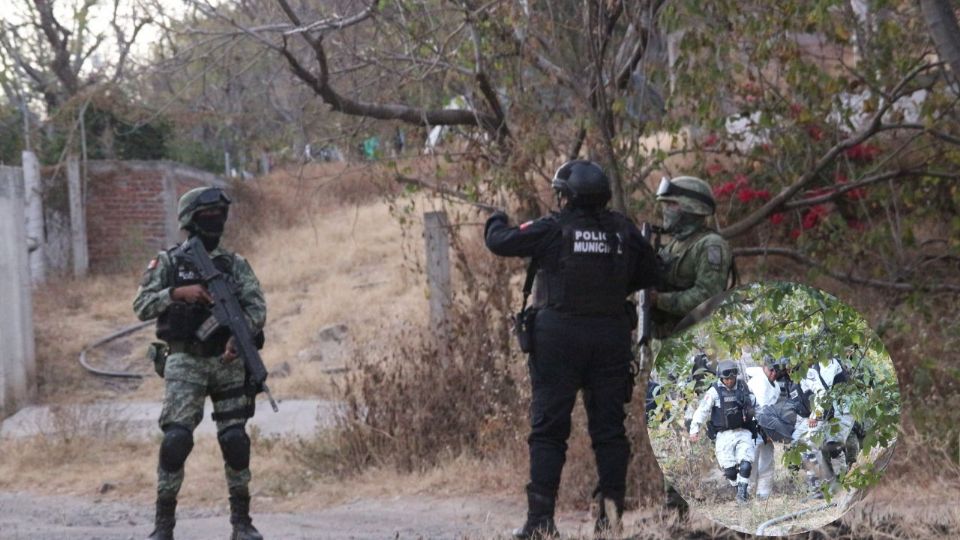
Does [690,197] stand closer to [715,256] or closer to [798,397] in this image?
[715,256]

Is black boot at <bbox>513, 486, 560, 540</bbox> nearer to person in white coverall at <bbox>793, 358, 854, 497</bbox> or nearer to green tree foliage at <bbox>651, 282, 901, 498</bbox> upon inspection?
green tree foliage at <bbox>651, 282, 901, 498</bbox>

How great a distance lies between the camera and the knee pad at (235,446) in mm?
6512

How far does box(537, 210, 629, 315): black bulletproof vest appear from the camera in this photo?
585cm

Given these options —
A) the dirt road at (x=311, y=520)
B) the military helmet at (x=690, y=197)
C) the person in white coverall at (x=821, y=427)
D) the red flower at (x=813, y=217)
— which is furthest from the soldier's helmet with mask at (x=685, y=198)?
the red flower at (x=813, y=217)

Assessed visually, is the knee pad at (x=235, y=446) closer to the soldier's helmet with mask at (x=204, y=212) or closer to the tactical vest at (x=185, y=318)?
the tactical vest at (x=185, y=318)

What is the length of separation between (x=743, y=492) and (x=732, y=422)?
11.5 inches

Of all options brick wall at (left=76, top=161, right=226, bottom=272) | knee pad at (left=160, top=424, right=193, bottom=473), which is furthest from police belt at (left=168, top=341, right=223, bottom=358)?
brick wall at (left=76, top=161, right=226, bottom=272)

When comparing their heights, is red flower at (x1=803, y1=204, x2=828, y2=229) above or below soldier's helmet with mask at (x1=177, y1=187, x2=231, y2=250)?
below

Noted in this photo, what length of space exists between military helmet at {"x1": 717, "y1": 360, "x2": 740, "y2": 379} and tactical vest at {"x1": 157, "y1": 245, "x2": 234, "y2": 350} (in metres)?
2.67

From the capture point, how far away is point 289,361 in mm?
15789

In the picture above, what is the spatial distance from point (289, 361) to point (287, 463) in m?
6.12

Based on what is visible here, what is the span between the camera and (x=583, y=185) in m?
5.88

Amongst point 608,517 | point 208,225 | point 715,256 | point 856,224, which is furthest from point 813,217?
point 208,225

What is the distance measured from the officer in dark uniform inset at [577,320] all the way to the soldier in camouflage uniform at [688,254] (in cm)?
20
